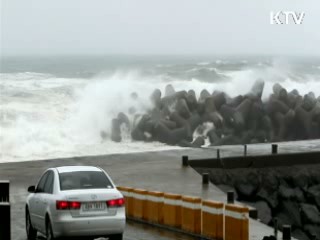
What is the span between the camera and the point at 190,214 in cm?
1819

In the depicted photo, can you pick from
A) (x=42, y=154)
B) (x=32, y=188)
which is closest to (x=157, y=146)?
(x=42, y=154)

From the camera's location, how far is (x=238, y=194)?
88.4 feet

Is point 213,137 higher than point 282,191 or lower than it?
higher

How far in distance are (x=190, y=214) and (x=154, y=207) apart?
1.78 metres

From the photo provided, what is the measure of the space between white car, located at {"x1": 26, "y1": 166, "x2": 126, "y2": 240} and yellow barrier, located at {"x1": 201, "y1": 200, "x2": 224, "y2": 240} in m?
2.14

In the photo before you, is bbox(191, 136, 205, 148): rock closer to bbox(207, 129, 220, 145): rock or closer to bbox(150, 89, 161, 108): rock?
bbox(207, 129, 220, 145): rock

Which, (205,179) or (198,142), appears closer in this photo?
(205,179)

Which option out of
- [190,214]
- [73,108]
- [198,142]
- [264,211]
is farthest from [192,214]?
[73,108]

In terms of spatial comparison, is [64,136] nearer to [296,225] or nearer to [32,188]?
[296,225]

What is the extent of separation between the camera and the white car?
A: 15.4 m

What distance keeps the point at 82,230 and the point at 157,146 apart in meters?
26.2

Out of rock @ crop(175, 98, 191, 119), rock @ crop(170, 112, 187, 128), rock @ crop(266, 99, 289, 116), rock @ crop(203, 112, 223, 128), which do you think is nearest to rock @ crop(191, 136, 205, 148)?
rock @ crop(170, 112, 187, 128)

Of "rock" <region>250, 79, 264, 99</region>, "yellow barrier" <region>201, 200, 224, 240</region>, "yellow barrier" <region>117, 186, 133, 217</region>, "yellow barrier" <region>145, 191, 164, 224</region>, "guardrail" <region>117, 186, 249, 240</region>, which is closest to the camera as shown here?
"guardrail" <region>117, 186, 249, 240</region>

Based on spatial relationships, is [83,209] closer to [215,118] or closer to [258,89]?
[215,118]
